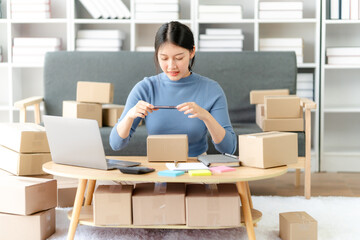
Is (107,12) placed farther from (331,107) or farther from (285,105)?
(331,107)

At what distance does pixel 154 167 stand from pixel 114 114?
1.32 meters

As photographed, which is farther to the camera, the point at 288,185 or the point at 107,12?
the point at 107,12

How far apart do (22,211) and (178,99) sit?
798 millimetres

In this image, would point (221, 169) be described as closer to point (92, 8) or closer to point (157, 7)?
point (157, 7)

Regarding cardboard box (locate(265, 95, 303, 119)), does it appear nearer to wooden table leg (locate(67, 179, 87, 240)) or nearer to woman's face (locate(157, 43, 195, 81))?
woman's face (locate(157, 43, 195, 81))

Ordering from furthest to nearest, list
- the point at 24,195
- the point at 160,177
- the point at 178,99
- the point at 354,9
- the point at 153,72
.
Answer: the point at 354,9 < the point at 153,72 < the point at 178,99 < the point at 24,195 < the point at 160,177

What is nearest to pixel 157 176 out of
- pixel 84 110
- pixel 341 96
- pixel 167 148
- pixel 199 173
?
pixel 199 173

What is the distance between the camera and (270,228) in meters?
2.25

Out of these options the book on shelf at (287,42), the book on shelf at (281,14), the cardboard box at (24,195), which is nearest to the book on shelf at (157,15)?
the book on shelf at (281,14)

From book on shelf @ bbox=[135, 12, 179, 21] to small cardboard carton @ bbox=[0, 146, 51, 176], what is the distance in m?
1.68

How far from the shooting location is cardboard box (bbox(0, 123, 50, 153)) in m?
2.25

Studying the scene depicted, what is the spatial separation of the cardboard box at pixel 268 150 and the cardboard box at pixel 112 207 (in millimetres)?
452

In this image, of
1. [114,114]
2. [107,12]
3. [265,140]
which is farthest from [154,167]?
[107,12]

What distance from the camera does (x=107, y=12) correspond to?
3703mm
